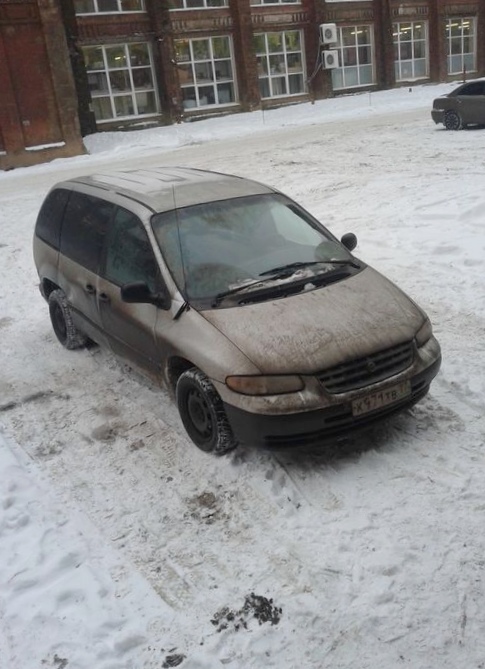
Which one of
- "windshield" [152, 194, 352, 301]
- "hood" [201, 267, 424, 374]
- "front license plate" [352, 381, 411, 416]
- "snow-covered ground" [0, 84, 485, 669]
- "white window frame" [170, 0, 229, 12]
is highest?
"white window frame" [170, 0, 229, 12]

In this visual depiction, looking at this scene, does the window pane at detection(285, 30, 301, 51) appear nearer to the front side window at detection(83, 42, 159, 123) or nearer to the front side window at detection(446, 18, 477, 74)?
the front side window at detection(83, 42, 159, 123)

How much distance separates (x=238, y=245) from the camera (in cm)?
496

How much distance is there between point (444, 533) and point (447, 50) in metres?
39.8

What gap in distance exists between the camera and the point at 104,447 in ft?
15.6

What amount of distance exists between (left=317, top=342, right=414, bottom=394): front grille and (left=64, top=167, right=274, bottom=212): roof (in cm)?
202

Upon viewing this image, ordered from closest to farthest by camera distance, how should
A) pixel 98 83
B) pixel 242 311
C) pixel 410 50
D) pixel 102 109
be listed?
pixel 242 311 → pixel 98 83 → pixel 102 109 → pixel 410 50

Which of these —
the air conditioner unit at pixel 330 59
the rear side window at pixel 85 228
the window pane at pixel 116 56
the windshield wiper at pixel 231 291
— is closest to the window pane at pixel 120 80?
the window pane at pixel 116 56

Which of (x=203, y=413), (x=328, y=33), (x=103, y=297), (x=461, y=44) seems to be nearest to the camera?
(x=203, y=413)

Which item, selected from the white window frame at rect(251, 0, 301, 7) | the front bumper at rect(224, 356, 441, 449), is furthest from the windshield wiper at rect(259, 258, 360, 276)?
the white window frame at rect(251, 0, 301, 7)

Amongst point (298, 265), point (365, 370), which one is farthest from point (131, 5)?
point (365, 370)

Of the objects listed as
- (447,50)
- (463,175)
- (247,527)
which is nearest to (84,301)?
(247,527)

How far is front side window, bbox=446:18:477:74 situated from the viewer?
37656 millimetres

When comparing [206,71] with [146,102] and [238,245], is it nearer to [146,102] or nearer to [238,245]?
[146,102]

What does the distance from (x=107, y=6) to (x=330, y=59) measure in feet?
38.2
